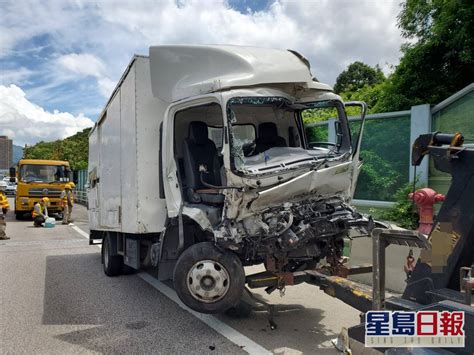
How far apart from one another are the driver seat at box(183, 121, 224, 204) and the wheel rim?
835 mm

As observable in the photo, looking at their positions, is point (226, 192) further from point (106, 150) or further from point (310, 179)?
point (106, 150)

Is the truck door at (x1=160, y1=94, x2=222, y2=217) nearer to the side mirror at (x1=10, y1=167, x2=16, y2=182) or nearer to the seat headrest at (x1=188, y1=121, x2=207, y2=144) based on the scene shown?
the seat headrest at (x1=188, y1=121, x2=207, y2=144)

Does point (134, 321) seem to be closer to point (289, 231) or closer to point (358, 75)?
point (289, 231)

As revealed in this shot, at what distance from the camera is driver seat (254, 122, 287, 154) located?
5973mm

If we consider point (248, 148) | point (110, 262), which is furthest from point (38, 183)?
point (248, 148)

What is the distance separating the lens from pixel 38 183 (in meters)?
19.9

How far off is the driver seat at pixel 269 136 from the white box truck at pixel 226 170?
0.05ft

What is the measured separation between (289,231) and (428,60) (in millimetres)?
9581

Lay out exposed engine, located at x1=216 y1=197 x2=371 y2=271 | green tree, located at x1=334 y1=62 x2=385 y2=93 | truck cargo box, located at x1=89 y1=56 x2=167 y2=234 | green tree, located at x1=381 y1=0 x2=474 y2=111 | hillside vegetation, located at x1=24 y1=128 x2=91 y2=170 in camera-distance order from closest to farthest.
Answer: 1. exposed engine, located at x1=216 y1=197 x2=371 y2=271
2. truck cargo box, located at x1=89 y1=56 x2=167 y2=234
3. green tree, located at x1=381 y1=0 x2=474 y2=111
4. green tree, located at x1=334 y1=62 x2=385 y2=93
5. hillside vegetation, located at x1=24 y1=128 x2=91 y2=170

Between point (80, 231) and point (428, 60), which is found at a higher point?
point (428, 60)

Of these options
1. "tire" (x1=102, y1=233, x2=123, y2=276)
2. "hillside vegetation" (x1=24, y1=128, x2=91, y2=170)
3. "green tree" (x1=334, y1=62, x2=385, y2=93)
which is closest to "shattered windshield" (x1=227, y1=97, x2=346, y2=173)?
"tire" (x1=102, y1=233, x2=123, y2=276)

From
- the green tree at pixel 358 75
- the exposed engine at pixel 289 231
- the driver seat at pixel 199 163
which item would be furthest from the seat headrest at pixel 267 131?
the green tree at pixel 358 75

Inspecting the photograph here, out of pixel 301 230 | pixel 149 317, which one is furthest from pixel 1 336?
pixel 301 230

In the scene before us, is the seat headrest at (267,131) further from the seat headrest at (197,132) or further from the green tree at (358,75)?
the green tree at (358,75)
